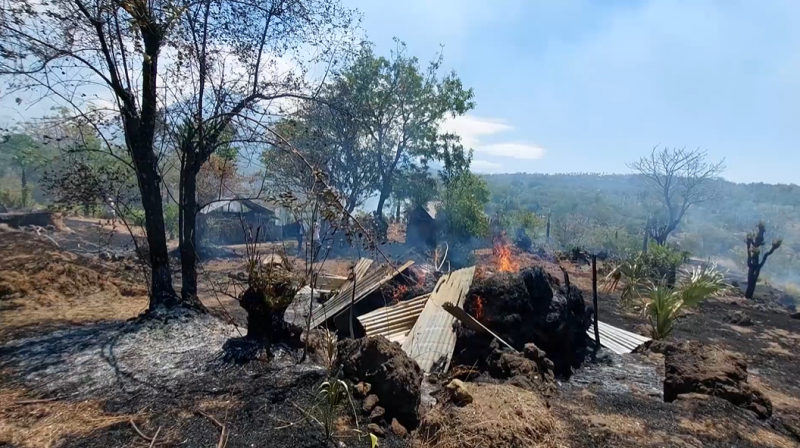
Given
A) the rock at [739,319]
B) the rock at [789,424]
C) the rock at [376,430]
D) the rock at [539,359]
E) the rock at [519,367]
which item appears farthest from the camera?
the rock at [739,319]

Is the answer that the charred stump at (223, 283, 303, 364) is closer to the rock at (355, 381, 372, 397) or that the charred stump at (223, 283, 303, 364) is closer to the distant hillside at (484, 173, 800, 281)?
the rock at (355, 381, 372, 397)

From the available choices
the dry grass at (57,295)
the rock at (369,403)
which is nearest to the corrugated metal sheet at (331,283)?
the dry grass at (57,295)

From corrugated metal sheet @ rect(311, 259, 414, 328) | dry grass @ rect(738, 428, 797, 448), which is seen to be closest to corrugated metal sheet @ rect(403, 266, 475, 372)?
corrugated metal sheet @ rect(311, 259, 414, 328)

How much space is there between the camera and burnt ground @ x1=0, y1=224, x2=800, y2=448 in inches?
124

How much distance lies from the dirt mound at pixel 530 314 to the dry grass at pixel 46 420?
13.0ft

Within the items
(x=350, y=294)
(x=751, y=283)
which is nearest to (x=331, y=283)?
(x=350, y=294)

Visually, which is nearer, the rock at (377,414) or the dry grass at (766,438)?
the rock at (377,414)

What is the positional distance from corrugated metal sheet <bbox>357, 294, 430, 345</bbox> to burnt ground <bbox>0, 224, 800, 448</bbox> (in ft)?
5.95

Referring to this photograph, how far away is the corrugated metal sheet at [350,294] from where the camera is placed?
7002 mm

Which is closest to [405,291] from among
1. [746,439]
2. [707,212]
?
[746,439]

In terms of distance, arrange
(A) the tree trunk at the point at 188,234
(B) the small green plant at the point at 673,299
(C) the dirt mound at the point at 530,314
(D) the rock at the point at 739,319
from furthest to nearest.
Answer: (D) the rock at the point at 739,319, (B) the small green plant at the point at 673,299, (A) the tree trunk at the point at 188,234, (C) the dirt mound at the point at 530,314

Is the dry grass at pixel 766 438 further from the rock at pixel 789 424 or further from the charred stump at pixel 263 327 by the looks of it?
the charred stump at pixel 263 327

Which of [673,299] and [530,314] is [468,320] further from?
[673,299]

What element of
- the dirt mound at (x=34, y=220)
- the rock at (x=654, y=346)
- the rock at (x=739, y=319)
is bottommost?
the rock at (x=739, y=319)
